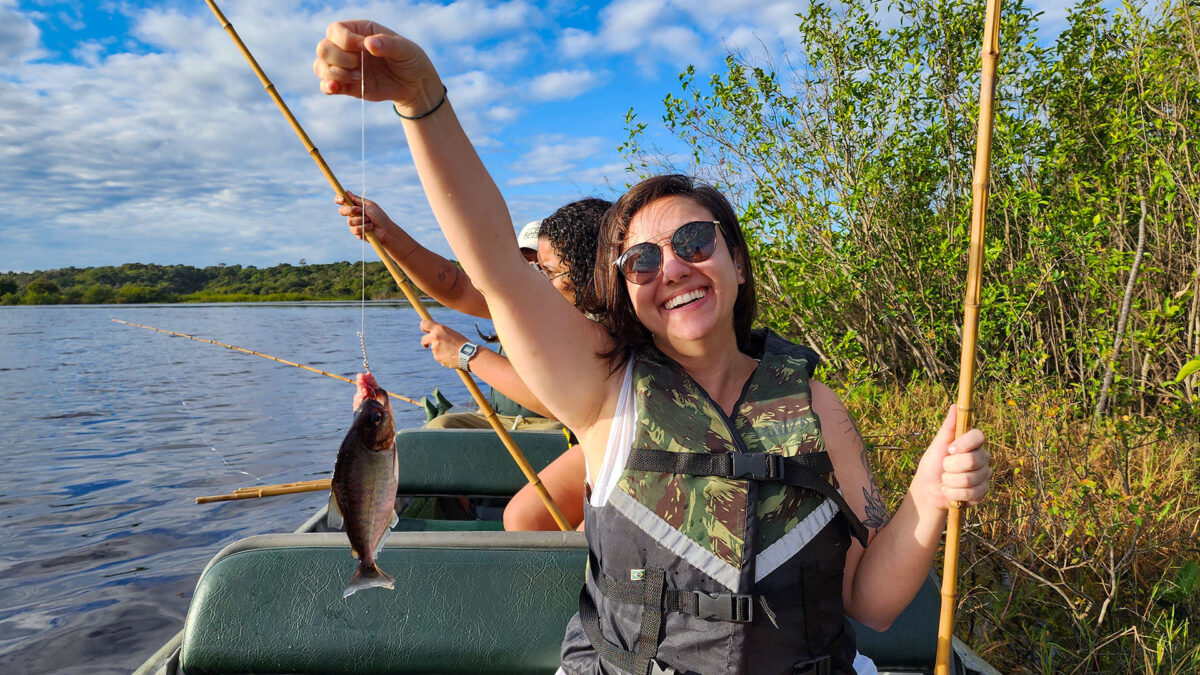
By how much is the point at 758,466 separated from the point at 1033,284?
521 centimetres

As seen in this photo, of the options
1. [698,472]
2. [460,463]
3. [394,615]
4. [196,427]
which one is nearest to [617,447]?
[698,472]

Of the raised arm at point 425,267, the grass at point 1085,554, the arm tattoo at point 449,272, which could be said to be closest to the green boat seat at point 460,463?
the raised arm at point 425,267

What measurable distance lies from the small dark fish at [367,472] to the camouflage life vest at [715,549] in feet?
1.70

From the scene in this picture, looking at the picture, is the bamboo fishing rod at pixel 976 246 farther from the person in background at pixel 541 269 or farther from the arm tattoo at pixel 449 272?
the arm tattoo at pixel 449 272

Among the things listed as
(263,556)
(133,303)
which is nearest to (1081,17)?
(263,556)

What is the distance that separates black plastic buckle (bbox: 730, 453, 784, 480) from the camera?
1.85 metres

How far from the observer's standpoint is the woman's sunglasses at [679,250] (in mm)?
2000

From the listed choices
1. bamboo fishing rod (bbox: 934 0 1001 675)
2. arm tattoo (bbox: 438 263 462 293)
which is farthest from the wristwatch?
bamboo fishing rod (bbox: 934 0 1001 675)

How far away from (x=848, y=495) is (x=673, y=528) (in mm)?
535

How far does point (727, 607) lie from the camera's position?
5.78 ft

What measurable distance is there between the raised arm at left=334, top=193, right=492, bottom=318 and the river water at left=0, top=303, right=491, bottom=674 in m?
3.32

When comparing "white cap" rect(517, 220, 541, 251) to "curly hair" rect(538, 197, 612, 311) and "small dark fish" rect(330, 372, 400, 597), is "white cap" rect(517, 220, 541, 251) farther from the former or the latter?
"small dark fish" rect(330, 372, 400, 597)

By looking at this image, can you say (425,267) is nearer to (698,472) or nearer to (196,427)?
(698,472)

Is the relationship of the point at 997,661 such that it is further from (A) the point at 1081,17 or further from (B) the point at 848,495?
(A) the point at 1081,17
